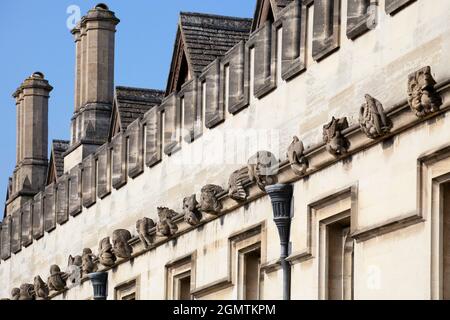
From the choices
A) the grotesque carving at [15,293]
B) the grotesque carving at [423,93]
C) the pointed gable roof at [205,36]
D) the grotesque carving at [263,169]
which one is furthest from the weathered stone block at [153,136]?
the grotesque carving at [423,93]

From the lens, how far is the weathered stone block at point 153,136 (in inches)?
1379

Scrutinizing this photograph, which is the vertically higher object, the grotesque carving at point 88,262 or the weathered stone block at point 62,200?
the weathered stone block at point 62,200

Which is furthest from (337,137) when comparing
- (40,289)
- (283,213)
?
(40,289)

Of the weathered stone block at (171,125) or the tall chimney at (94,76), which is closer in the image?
the weathered stone block at (171,125)

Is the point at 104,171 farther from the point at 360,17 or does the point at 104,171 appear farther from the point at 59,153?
the point at 360,17

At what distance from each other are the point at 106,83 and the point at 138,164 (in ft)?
27.1

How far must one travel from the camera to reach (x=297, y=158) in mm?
27734

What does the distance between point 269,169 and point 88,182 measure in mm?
10639

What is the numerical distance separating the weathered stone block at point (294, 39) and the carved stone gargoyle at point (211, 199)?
10.1 ft

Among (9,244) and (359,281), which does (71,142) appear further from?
(359,281)

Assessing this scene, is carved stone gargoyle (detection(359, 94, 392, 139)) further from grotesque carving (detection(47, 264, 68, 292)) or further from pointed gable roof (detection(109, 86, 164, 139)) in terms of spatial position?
grotesque carving (detection(47, 264, 68, 292))

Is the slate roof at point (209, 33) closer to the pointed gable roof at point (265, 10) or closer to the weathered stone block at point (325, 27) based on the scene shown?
the pointed gable roof at point (265, 10)

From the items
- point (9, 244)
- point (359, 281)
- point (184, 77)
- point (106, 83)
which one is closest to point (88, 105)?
point (106, 83)

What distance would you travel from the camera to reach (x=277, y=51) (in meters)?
29.3
